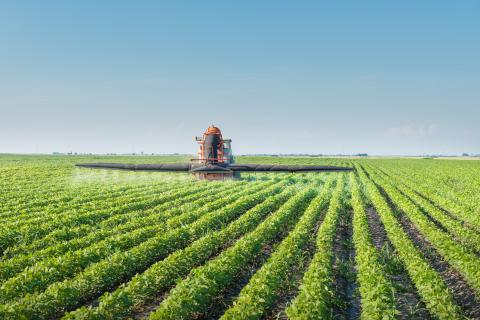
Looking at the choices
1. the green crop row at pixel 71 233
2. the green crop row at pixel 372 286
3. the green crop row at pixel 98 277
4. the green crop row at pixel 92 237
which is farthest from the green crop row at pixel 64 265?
the green crop row at pixel 372 286

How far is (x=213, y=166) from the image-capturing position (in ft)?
60.4

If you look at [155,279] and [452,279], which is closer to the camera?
[155,279]

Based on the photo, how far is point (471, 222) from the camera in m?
14.7

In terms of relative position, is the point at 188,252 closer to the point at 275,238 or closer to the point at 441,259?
the point at 275,238

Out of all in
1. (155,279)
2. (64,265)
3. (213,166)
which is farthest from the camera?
(213,166)

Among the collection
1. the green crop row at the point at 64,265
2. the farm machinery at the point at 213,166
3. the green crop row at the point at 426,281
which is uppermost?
the farm machinery at the point at 213,166

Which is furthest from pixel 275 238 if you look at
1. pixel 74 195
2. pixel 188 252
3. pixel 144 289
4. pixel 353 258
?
pixel 74 195

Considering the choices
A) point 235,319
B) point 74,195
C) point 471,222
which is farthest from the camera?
point 74,195

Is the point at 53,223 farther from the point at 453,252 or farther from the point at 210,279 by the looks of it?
the point at 453,252

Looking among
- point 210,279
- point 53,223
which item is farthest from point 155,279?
point 53,223

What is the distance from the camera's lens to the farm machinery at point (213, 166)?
1842cm

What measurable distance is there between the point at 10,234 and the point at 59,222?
1.78m

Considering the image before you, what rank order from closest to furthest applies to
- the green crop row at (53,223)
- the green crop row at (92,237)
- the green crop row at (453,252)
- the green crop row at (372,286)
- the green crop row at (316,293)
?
the green crop row at (316,293) → the green crop row at (372,286) → the green crop row at (453,252) → the green crop row at (92,237) → the green crop row at (53,223)

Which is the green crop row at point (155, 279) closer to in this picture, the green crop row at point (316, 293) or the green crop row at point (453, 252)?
the green crop row at point (316, 293)
